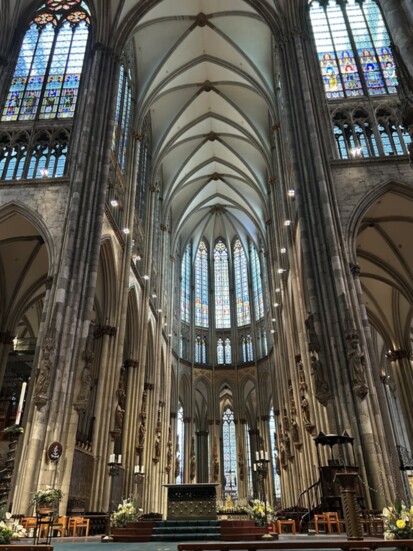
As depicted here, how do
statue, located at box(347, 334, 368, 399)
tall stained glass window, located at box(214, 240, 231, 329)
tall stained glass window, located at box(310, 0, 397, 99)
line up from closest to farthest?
statue, located at box(347, 334, 368, 399) → tall stained glass window, located at box(310, 0, 397, 99) → tall stained glass window, located at box(214, 240, 231, 329)

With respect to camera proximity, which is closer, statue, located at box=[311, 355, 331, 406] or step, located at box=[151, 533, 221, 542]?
step, located at box=[151, 533, 221, 542]

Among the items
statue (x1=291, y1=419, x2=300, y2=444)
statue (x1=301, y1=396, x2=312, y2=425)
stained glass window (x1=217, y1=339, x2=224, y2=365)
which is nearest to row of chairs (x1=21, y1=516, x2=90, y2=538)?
statue (x1=301, y1=396, x2=312, y2=425)

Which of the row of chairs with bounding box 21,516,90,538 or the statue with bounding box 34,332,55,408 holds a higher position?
the statue with bounding box 34,332,55,408

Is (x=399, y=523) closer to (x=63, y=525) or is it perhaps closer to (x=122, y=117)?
(x=63, y=525)

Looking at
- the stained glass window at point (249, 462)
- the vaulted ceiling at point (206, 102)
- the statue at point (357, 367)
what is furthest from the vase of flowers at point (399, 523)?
the stained glass window at point (249, 462)

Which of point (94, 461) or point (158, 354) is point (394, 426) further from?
point (94, 461)

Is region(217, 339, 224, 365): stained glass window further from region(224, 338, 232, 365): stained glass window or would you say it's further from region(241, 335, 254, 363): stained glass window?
region(241, 335, 254, 363): stained glass window

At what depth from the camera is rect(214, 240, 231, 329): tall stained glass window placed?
1575 inches

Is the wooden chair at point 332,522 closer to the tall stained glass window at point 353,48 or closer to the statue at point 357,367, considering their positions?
the statue at point 357,367

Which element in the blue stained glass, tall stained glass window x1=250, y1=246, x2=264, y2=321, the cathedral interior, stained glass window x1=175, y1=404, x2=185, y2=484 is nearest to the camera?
the cathedral interior

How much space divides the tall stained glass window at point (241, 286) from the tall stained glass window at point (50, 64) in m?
23.6

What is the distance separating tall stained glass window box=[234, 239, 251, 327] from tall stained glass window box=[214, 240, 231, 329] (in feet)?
3.00

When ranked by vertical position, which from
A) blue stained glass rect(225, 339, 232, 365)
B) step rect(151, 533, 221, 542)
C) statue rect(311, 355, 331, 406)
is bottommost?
step rect(151, 533, 221, 542)

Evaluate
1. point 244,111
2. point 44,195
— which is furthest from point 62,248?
point 244,111
